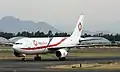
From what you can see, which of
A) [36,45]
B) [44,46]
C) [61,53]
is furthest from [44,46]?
[61,53]

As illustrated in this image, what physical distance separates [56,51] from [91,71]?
24026 millimetres

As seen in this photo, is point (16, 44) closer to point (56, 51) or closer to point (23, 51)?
point (23, 51)

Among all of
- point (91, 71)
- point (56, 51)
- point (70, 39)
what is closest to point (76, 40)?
point (70, 39)

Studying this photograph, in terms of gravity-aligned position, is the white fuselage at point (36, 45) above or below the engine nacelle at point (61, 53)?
above

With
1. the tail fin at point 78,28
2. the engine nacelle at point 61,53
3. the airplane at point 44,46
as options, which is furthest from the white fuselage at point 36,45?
the tail fin at point 78,28

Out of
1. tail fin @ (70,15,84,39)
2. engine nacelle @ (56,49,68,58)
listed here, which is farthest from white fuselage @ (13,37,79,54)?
tail fin @ (70,15,84,39)

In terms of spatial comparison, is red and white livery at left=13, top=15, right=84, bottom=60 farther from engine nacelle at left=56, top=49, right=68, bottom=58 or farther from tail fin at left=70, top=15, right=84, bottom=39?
tail fin at left=70, top=15, right=84, bottom=39

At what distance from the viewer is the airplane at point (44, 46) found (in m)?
58.2

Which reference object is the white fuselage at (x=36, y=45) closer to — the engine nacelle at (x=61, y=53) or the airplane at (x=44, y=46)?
the airplane at (x=44, y=46)

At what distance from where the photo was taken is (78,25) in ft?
217

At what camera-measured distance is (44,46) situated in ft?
197

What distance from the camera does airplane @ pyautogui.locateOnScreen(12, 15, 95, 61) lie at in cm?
5822

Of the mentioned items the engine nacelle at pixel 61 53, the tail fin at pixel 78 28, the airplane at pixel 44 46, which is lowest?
the engine nacelle at pixel 61 53

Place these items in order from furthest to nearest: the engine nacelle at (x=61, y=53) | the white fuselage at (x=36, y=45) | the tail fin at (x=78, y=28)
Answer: the tail fin at (x=78, y=28) → the engine nacelle at (x=61, y=53) → the white fuselage at (x=36, y=45)
